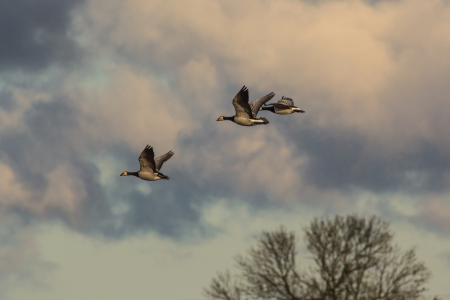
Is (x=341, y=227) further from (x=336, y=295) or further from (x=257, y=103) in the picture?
(x=257, y=103)

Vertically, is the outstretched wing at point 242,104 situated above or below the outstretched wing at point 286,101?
below

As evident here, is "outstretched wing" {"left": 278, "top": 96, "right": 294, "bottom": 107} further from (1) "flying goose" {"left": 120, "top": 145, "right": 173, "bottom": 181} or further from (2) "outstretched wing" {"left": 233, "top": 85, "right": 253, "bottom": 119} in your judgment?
(1) "flying goose" {"left": 120, "top": 145, "right": 173, "bottom": 181}

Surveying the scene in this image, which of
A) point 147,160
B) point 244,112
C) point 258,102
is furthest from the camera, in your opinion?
point 258,102

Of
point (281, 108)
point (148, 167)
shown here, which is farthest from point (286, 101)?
point (148, 167)

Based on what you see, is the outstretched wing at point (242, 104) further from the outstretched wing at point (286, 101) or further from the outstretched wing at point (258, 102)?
the outstretched wing at point (286, 101)

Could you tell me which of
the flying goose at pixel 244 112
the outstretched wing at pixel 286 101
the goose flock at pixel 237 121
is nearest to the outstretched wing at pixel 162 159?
the goose flock at pixel 237 121

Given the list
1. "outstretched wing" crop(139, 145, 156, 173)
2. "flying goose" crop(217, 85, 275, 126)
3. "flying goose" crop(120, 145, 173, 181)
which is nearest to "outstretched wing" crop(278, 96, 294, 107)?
"flying goose" crop(217, 85, 275, 126)

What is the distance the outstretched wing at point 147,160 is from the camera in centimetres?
4156

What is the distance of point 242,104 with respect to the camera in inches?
1683

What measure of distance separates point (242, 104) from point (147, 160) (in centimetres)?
747

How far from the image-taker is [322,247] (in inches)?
1329

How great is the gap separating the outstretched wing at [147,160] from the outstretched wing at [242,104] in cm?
660

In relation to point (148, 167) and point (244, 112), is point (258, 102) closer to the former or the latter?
point (244, 112)

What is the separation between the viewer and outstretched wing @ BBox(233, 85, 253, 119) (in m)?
42.0
